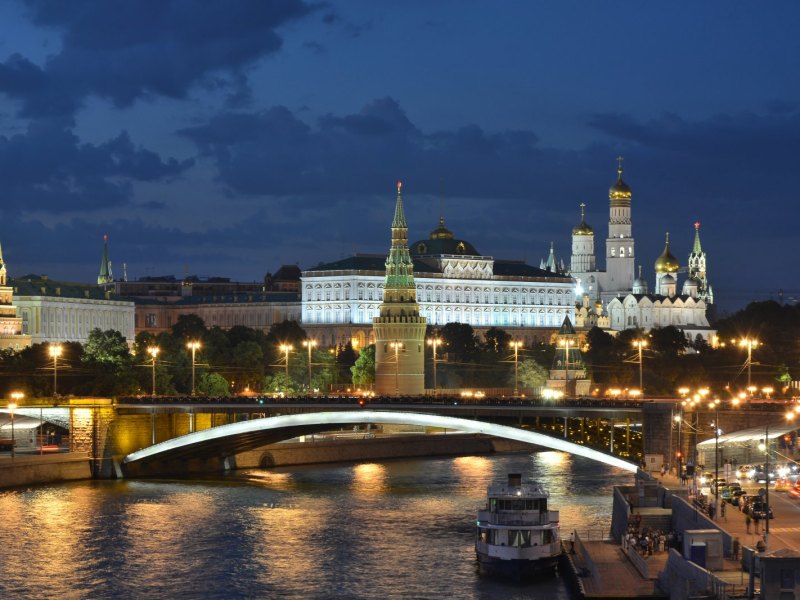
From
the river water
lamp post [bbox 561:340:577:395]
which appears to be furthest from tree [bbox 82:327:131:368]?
the river water

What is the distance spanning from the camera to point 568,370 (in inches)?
5330

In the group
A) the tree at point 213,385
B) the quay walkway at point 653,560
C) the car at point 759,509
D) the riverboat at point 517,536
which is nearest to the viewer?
the quay walkway at point 653,560

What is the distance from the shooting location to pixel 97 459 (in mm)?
93500

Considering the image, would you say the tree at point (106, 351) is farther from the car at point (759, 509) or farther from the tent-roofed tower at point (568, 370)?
the car at point (759, 509)

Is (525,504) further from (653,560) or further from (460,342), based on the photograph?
(460,342)

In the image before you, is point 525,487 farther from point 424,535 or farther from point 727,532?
point 727,532

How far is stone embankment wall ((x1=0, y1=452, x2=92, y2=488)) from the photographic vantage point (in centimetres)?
8706

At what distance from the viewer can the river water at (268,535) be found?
193 ft

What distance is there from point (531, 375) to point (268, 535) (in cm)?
9294

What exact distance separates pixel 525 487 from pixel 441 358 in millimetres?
113692

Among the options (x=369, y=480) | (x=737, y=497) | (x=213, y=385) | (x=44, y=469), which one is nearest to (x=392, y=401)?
(x=369, y=480)

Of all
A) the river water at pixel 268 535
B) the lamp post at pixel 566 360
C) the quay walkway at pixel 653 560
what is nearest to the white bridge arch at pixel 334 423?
the river water at pixel 268 535

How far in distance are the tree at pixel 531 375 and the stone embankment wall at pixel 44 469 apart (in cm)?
6735

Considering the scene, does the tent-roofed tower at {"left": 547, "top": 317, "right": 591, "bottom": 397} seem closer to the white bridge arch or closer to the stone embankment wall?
the white bridge arch
